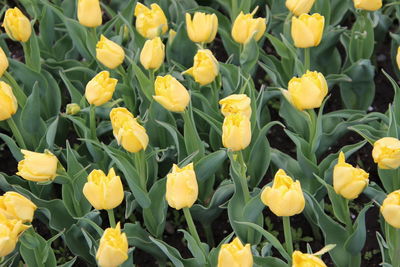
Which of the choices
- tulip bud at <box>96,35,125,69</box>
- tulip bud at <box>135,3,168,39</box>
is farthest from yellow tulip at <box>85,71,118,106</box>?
tulip bud at <box>135,3,168,39</box>

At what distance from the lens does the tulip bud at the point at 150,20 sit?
2.29 meters

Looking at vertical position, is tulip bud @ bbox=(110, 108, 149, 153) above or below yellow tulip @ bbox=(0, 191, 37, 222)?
above

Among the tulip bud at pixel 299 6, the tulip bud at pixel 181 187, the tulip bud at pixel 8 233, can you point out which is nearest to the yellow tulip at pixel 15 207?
the tulip bud at pixel 8 233

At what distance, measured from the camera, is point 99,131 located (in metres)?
2.34

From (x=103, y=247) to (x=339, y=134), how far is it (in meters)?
0.99

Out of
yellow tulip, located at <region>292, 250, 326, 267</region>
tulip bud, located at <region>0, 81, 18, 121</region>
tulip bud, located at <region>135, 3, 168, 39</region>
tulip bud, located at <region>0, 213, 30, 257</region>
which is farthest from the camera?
tulip bud, located at <region>135, 3, 168, 39</region>

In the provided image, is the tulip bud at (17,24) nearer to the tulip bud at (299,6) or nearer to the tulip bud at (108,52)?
the tulip bud at (108,52)

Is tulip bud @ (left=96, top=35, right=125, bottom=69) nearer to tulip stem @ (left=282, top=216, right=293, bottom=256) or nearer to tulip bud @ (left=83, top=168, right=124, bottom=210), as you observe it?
tulip bud @ (left=83, top=168, right=124, bottom=210)

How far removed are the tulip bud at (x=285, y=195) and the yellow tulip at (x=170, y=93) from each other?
1.23 feet

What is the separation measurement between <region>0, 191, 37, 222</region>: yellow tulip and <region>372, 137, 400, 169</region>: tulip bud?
0.84 metres

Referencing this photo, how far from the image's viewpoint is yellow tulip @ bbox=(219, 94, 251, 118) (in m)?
1.78

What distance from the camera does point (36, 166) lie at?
1796mm

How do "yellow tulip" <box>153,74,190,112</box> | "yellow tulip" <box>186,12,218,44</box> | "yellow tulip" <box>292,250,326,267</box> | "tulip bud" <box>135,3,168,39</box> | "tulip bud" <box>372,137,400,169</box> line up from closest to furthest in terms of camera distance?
"yellow tulip" <box>292,250,326,267</box>, "tulip bud" <box>372,137,400,169</box>, "yellow tulip" <box>153,74,190,112</box>, "yellow tulip" <box>186,12,218,44</box>, "tulip bud" <box>135,3,168,39</box>

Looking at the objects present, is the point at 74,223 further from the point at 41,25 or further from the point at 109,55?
the point at 41,25
